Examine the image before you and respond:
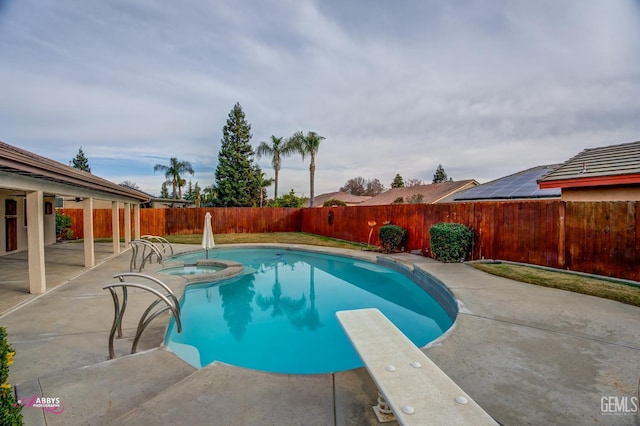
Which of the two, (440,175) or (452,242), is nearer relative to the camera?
(452,242)

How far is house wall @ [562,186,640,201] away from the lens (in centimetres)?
645

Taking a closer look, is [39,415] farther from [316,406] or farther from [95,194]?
[95,194]

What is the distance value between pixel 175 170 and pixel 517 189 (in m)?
39.5

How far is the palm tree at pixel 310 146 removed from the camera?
27784mm

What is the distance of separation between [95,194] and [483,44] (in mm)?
12392

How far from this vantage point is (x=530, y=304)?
4.75m

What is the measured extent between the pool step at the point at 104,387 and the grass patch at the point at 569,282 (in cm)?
648

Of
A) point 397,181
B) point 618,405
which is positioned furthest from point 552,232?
point 397,181

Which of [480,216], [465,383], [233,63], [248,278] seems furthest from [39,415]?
[233,63]

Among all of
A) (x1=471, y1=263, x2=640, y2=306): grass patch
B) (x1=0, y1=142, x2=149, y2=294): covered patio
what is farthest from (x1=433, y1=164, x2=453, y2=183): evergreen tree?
(x1=0, y1=142, x2=149, y2=294): covered patio

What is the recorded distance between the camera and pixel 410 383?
1.88 metres

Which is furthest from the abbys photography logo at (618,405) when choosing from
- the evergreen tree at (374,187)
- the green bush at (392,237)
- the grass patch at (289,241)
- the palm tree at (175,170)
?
the evergreen tree at (374,187)

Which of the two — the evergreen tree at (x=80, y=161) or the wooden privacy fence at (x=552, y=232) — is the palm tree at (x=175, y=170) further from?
the wooden privacy fence at (x=552, y=232)

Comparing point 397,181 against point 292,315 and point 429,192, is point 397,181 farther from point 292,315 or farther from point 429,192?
point 292,315
